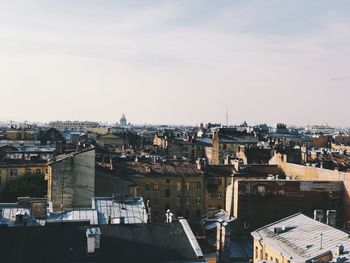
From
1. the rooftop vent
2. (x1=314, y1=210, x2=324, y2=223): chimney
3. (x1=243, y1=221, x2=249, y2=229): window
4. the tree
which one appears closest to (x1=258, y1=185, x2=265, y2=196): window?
(x1=243, y1=221, x2=249, y2=229): window

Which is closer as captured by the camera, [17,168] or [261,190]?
[261,190]

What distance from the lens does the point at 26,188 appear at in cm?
6266

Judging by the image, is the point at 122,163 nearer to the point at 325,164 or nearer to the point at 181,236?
the point at 325,164

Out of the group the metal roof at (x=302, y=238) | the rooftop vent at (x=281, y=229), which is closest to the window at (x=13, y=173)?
the metal roof at (x=302, y=238)

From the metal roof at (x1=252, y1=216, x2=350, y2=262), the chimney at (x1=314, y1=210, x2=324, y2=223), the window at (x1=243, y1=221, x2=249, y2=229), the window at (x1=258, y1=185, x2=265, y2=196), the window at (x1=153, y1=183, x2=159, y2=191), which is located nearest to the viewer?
the metal roof at (x1=252, y1=216, x2=350, y2=262)

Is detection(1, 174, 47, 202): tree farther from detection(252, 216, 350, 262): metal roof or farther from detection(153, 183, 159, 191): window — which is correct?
detection(252, 216, 350, 262): metal roof

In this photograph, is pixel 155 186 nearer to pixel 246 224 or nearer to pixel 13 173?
pixel 246 224

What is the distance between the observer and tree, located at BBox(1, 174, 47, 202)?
6247 cm

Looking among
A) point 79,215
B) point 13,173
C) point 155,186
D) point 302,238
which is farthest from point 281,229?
point 13,173

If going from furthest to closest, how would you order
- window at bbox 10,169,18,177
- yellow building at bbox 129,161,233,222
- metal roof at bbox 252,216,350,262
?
window at bbox 10,169,18,177, yellow building at bbox 129,161,233,222, metal roof at bbox 252,216,350,262

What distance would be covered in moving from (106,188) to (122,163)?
35.7 feet

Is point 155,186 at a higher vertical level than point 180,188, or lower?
higher

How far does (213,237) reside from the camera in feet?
149

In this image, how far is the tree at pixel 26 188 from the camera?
6247cm
